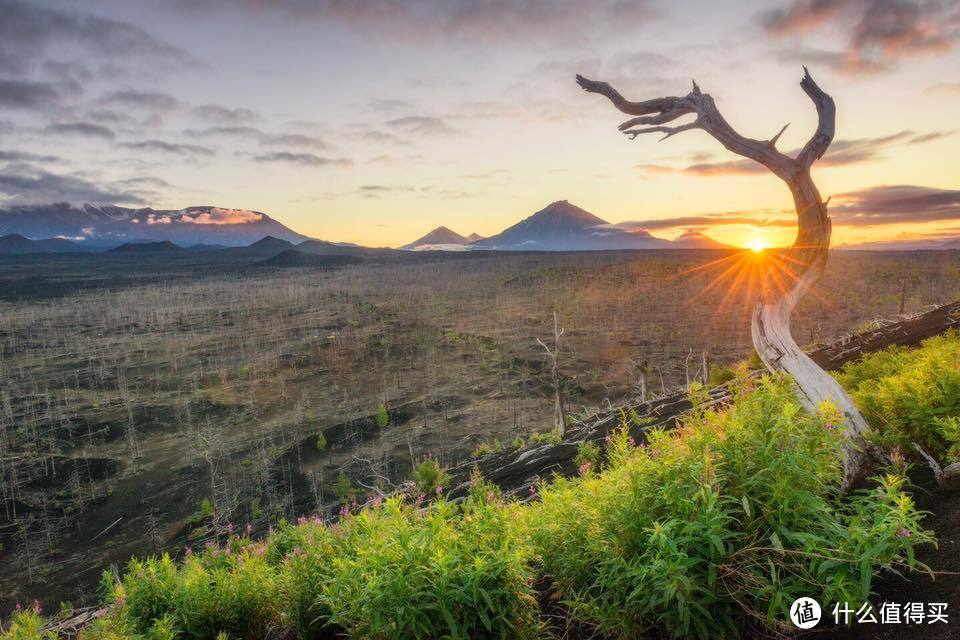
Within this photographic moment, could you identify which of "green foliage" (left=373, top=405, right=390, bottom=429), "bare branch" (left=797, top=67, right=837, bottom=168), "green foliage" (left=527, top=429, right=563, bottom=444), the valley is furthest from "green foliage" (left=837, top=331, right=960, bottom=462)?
"green foliage" (left=373, top=405, right=390, bottom=429)

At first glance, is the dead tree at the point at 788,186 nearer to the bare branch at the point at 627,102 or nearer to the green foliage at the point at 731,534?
the bare branch at the point at 627,102

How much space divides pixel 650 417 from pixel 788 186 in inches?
185

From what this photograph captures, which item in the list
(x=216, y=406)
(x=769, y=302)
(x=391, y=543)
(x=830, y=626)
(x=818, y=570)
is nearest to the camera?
(x=818, y=570)

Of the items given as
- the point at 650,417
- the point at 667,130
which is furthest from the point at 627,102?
the point at 650,417

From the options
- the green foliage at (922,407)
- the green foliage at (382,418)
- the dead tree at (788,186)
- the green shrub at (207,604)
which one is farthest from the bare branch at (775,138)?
the green foliage at (382,418)

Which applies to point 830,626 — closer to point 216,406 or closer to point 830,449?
point 830,449

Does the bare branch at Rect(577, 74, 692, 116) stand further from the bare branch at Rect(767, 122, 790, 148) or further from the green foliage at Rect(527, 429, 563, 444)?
the green foliage at Rect(527, 429, 563, 444)

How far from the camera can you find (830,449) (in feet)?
9.68

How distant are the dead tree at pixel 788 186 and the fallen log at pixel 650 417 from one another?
190 cm

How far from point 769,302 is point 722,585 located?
5161 millimetres

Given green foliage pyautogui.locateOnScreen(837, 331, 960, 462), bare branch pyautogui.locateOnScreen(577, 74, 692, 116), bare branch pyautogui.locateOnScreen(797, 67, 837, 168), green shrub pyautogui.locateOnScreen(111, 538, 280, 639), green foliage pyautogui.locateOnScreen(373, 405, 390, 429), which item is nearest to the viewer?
green shrub pyautogui.locateOnScreen(111, 538, 280, 639)

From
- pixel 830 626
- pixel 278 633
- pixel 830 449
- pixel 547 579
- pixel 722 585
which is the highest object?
pixel 830 449

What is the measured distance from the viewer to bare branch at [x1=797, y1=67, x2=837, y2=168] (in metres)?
6.13

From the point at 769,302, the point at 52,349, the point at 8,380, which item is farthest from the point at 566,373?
the point at 52,349
